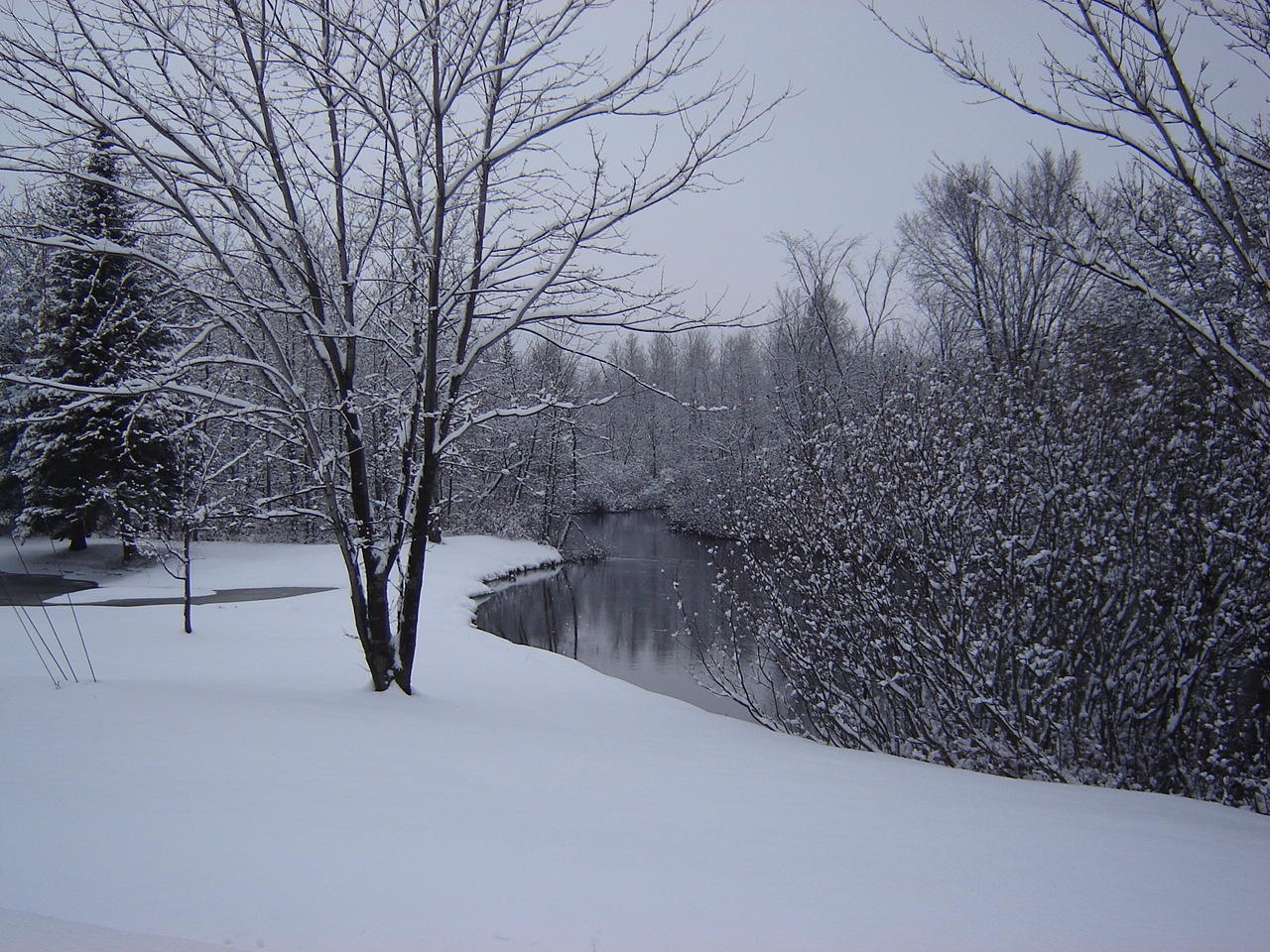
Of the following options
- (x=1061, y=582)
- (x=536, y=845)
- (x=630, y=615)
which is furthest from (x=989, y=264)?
(x=536, y=845)

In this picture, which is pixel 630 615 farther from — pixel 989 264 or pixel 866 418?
pixel 989 264

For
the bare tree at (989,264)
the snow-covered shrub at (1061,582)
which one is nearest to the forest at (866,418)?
the snow-covered shrub at (1061,582)

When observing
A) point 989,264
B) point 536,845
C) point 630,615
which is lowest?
point 630,615

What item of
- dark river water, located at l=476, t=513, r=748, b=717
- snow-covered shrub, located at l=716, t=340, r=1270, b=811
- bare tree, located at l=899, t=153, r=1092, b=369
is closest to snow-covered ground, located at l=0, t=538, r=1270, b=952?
snow-covered shrub, located at l=716, t=340, r=1270, b=811

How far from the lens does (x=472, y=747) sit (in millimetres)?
4582

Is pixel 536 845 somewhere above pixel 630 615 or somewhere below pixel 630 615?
above

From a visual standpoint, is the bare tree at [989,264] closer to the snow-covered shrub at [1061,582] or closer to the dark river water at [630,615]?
the dark river water at [630,615]

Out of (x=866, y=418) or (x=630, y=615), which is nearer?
(x=866, y=418)

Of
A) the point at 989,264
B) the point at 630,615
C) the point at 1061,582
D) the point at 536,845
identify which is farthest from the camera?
the point at 989,264

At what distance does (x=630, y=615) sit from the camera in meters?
17.0

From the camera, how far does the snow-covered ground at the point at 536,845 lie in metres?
2.23

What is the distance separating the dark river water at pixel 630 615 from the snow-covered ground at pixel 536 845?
3.76 metres

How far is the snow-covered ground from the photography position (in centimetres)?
223

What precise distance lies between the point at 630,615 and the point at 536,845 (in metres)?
14.3
